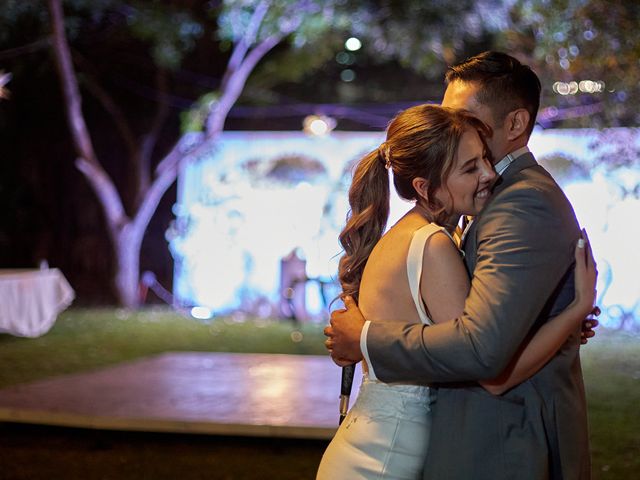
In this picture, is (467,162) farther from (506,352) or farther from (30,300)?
(30,300)

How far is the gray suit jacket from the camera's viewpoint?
2027 millimetres

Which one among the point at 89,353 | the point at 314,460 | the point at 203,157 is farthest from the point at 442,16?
the point at 314,460

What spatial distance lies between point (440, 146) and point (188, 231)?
46.9ft

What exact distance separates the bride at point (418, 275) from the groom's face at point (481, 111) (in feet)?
0.21

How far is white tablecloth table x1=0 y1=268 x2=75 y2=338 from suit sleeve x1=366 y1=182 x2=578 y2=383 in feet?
29.5

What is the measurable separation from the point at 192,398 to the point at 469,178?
515 cm

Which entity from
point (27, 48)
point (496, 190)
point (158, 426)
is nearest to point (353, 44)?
point (27, 48)

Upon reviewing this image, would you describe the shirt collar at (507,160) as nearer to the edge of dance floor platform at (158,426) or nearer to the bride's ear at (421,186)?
the bride's ear at (421,186)

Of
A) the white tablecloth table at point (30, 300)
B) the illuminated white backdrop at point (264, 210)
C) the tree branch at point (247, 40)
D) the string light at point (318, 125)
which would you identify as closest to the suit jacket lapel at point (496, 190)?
the white tablecloth table at point (30, 300)

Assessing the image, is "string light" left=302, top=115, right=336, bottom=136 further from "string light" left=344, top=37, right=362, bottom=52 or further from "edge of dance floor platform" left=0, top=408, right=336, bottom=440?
"edge of dance floor platform" left=0, top=408, right=336, bottom=440

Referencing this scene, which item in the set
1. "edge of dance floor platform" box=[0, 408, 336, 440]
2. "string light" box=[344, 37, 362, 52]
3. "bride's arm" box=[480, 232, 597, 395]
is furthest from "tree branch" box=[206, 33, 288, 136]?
"bride's arm" box=[480, 232, 597, 395]

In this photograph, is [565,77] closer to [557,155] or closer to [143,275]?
[557,155]

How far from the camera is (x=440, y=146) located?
2.22m

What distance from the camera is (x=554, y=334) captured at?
85.4 inches
